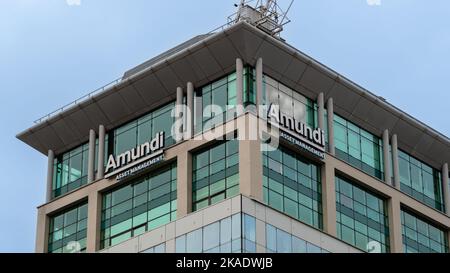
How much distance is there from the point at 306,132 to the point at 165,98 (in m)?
10.1

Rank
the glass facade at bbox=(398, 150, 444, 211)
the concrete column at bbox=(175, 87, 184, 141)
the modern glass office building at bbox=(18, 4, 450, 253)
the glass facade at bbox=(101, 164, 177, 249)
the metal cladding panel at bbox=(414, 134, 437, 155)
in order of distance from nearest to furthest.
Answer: the modern glass office building at bbox=(18, 4, 450, 253) → the glass facade at bbox=(101, 164, 177, 249) → the concrete column at bbox=(175, 87, 184, 141) → the glass facade at bbox=(398, 150, 444, 211) → the metal cladding panel at bbox=(414, 134, 437, 155)

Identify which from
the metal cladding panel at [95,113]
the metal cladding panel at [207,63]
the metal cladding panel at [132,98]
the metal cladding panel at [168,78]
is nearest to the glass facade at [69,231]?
the metal cladding panel at [95,113]

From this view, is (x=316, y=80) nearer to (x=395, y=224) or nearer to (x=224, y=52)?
(x=224, y=52)

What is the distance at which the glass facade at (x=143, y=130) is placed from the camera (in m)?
87.1

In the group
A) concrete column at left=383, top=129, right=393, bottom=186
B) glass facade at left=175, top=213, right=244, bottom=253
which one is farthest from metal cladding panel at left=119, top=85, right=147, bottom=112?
concrete column at left=383, top=129, right=393, bottom=186

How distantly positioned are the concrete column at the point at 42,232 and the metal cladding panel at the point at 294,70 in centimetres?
2105

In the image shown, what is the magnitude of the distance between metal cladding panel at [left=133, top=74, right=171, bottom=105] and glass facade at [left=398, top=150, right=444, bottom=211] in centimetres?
1895

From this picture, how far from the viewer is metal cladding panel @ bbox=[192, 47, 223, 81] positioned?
277ft

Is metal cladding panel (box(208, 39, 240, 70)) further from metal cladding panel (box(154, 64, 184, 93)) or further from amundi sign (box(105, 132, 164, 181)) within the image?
amundi sign (box(105, 132, 164, 181))

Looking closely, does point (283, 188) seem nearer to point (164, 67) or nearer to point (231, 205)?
point (231, 205)

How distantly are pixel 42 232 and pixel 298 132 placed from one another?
21680 mm

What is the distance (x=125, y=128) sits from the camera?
9088 centimetres
